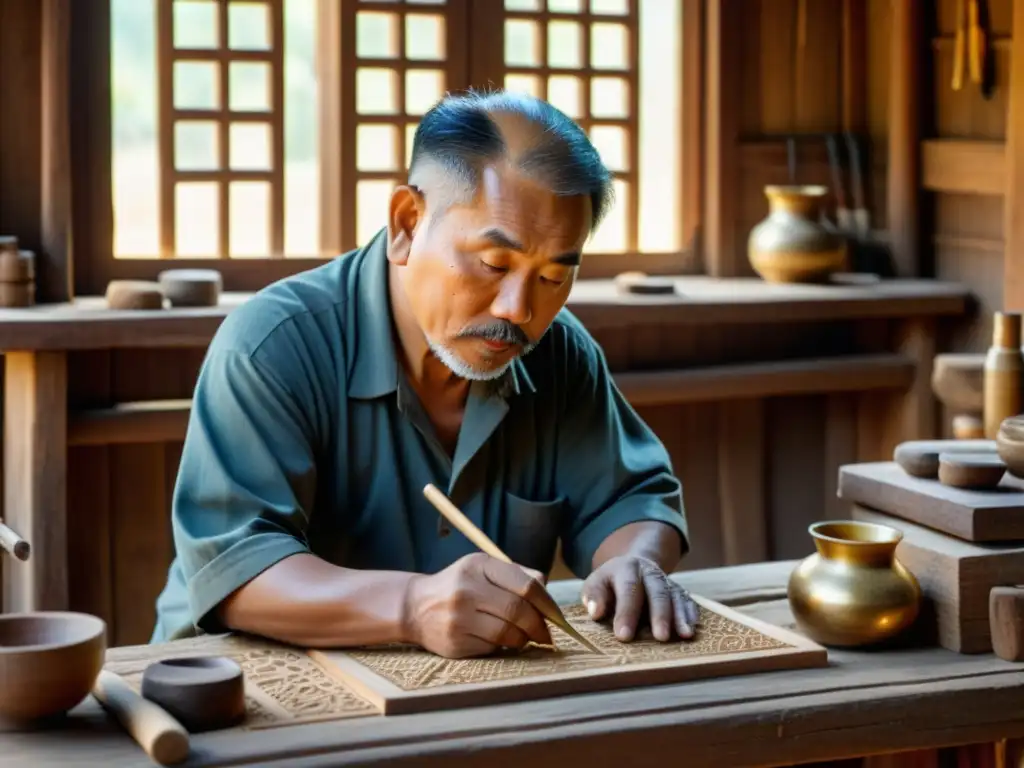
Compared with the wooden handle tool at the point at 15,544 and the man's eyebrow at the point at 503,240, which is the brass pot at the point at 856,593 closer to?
the man's eyebrow at the point at 503,240

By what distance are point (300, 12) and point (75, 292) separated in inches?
45.8

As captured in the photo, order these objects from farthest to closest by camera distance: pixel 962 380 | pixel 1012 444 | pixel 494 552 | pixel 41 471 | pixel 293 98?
pixel 293 98 < pixel 41 471 < pixel 962 380 < pixel 1012 444 < pixel 494 552

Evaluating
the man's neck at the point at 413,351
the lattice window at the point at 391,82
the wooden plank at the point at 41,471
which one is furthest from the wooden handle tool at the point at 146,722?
the lattice window at the point at 391,82

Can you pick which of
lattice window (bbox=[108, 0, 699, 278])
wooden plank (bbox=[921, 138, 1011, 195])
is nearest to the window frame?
lattice window (bbox=[108, 0, 699, 278])

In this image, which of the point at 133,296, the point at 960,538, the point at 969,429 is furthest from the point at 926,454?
the point at 133,296

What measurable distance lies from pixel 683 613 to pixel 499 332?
0.56 m

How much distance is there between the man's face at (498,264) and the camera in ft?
8.77

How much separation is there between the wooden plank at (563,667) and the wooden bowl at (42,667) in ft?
1.29

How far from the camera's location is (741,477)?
18.9ft

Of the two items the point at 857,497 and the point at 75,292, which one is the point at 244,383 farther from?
the point at 75,292

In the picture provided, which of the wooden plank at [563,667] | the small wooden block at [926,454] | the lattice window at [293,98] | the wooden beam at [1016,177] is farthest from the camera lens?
the wooden beam at [1016,177]

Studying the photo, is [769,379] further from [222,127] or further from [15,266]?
[15,266]

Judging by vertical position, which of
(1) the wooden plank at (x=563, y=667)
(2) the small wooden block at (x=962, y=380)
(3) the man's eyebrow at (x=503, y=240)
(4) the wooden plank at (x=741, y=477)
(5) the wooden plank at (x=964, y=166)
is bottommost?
(4) the wooden plank at (x=741, y=477)

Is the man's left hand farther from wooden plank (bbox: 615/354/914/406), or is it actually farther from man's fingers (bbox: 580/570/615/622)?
wooden plank (bbox: 615/354/914/406)
